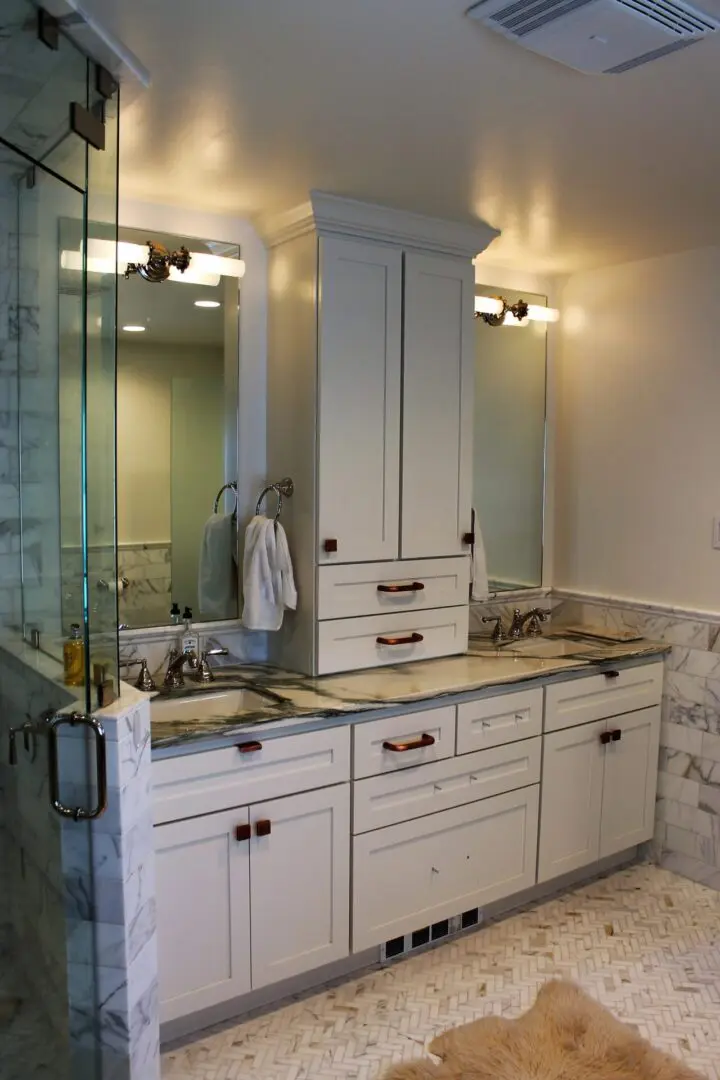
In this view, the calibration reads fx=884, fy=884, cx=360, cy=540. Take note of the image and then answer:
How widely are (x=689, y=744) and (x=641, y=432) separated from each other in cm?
123

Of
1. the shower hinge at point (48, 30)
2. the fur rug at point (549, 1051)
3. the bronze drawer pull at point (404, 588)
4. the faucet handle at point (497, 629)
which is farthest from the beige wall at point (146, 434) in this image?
the fur rug at point (549, 1051)

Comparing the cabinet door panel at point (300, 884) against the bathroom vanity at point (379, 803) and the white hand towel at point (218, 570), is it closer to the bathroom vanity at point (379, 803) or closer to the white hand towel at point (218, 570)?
the bathroom vanity at point (379, 803)

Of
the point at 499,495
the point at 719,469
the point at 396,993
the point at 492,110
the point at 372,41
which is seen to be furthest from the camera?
the point at 499,495

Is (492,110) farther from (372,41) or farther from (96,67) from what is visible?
(96,67)

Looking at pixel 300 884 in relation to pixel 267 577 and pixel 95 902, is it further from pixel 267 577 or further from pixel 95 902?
pixel 267 577

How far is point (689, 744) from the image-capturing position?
11.1ft

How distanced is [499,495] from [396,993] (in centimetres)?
196

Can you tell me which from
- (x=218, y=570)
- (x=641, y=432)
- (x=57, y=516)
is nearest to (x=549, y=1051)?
(x=218, y=570)

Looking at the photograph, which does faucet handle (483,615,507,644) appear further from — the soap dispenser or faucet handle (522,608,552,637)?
the soap dispenser

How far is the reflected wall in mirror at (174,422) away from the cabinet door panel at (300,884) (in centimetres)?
78

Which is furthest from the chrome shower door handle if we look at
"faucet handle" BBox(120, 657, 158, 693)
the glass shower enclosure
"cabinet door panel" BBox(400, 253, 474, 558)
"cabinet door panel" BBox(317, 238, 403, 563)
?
"cabinet door panel" BBox(400, 253, 474, 558)

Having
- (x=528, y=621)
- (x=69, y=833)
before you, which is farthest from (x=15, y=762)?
(x=528, y=621)

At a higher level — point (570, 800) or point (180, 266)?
point (180, 266)

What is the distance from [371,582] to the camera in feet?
9.67
